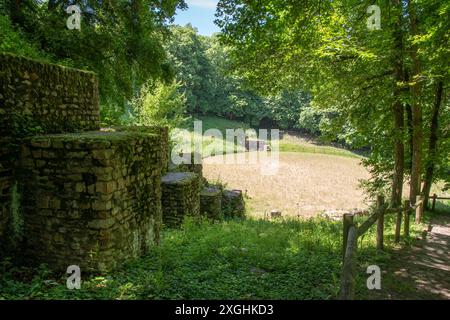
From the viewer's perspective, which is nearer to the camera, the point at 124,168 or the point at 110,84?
the point at 124,168

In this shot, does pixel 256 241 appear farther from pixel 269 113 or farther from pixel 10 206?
pixel 269 113

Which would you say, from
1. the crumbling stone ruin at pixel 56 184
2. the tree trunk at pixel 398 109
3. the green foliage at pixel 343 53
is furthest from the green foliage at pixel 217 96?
the crumbling stone ruin at pixel 56 184

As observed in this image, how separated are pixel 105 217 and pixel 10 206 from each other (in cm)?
153

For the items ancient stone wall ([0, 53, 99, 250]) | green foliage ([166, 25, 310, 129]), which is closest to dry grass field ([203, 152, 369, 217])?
ancient stone wall ([0, 53, 99, 250])

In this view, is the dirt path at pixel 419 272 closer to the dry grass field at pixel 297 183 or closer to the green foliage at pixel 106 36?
the dry grass field at pixel 297 183

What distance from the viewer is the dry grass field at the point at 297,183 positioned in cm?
2075

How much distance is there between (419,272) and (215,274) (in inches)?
149

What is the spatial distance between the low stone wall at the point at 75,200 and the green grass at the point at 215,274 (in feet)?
1.06

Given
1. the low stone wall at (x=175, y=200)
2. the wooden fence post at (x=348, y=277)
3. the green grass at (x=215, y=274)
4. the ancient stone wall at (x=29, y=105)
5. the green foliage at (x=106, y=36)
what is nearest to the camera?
the wooden fence post at (x=348, y=277)

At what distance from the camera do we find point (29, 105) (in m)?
5.41

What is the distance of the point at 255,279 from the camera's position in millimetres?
5164

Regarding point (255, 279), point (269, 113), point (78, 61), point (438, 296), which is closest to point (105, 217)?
point (255, 279)

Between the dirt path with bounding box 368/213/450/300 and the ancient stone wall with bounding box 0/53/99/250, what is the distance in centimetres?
577

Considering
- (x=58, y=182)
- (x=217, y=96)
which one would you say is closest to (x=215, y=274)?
(x=58, y=182)
